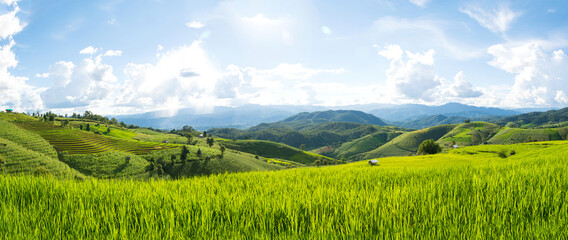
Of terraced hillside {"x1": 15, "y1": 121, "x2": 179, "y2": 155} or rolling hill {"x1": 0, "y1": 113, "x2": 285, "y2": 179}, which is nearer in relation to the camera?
rolling hill {"x1": 0, "y1": 113, "x2": 285, "y2": 179}

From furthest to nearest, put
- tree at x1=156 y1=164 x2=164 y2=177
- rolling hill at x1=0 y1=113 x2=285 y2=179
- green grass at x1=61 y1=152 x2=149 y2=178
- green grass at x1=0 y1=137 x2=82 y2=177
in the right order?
green grass at x1=61 y1=152 x2=149 y2=178 < tree at x1=156 y1=164 x2=164 y2=177 < rolling hill at x1=0 y1=113 x2=285 y2=179 < green grass at x1=0 y1=137 x2=82 y2=177

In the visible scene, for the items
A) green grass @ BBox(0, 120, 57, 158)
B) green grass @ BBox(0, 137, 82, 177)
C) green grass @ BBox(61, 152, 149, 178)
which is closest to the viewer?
green grass @ BBox(0, 137, 82, 177)

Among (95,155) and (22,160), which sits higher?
(22,160)

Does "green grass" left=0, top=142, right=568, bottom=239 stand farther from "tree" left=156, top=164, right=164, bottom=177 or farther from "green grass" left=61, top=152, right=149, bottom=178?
"green grass" left=61, top=152, right=149, bottom=178

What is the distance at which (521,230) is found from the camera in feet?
7.50

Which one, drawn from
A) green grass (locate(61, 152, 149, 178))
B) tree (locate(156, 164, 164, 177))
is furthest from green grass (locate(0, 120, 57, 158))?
tree (locate(156, 164, 164, 177))

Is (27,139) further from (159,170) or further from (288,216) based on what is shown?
(288,216)

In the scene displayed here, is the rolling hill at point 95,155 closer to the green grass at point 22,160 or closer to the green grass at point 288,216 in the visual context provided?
Result: the green grass at point 22,160

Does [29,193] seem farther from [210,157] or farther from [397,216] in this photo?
[210,157]

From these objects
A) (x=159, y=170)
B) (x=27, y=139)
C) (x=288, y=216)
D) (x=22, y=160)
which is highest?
(x=288, y=216)

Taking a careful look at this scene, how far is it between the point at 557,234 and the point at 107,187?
20.5 feet

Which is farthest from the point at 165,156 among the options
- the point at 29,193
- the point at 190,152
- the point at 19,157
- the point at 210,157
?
the point at 29,193

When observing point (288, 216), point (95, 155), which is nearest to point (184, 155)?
point (95, 155)

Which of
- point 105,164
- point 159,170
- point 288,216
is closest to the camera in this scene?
point 288,216
